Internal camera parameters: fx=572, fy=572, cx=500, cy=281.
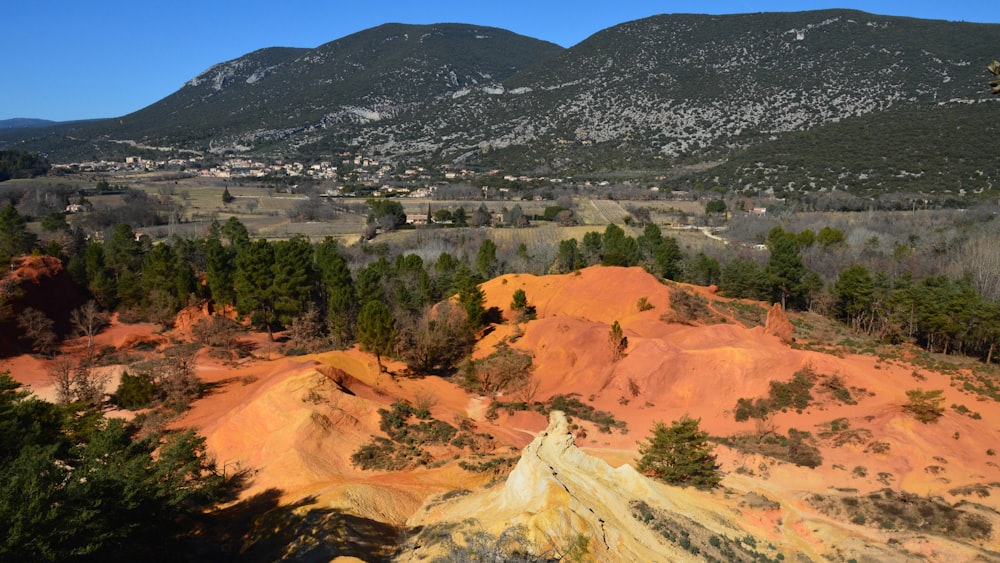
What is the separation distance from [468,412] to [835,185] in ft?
281

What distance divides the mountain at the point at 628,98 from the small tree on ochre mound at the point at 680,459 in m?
99.9

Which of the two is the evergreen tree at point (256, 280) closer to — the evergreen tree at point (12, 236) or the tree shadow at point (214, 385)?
the tree shadow at point (214, 385)

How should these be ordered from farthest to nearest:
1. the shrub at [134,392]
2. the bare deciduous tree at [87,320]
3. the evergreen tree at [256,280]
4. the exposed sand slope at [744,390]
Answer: the evergreen tree at [256,280] → the bare deciduous tree at [87,320] → the shrub at [134,392] → the exposed sand slope at [744,390]

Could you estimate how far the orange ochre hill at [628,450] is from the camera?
56.8ft

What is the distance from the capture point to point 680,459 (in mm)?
22891

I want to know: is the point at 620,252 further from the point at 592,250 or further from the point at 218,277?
the point at 218,277

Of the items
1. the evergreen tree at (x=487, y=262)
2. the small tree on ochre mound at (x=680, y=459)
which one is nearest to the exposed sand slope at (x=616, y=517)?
the small tree on ochre mound at (x=680, y=459)

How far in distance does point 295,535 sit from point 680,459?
14.6 m

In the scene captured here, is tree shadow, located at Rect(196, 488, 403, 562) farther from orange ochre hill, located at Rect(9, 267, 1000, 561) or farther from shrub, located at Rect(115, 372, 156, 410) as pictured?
shrub, located at Rect(115, 372, 156, 410)

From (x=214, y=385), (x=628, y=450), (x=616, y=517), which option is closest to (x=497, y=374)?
(x=628, y=450)

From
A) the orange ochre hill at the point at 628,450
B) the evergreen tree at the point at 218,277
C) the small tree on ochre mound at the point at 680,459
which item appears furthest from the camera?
the evergreen tree at the point at 218,277

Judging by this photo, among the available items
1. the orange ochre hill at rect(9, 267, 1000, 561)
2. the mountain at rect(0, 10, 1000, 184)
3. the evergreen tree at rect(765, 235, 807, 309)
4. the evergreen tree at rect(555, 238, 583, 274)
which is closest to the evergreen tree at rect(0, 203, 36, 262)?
the orange ochre hill at rect(9, 267, 1000, 561)

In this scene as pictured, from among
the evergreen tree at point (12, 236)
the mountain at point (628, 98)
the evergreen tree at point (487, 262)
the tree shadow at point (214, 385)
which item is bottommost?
the tree shadow at point (214, 385)

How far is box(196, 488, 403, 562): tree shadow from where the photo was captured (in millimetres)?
15641
